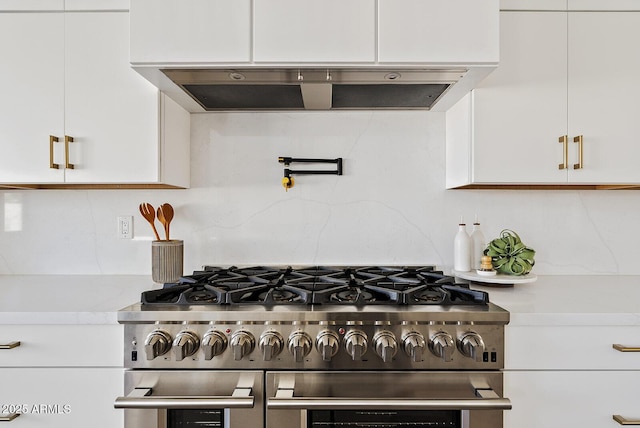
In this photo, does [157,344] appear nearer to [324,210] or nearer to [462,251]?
[324,210]

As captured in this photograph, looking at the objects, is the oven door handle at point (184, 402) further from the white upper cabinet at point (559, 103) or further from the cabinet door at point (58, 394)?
the white upper cabinet at point (559, 103)

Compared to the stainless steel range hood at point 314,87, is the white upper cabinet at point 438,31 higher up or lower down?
higher up

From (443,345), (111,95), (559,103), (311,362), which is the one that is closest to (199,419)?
(311,362)

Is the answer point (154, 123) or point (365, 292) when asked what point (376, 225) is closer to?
point (365, 292)

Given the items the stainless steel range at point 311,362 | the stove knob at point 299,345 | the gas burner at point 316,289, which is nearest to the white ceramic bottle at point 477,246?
the gas burner at point 316,289

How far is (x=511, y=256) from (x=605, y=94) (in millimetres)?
743

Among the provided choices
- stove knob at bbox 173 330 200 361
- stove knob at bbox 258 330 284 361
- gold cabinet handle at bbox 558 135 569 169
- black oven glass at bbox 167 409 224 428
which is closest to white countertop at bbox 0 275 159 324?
stove knob at bbox 173 330 200 361

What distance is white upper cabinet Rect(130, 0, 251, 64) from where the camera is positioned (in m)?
1.28

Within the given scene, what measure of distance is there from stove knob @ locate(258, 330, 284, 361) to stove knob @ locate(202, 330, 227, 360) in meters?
0.12

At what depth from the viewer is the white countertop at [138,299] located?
3.72 ft

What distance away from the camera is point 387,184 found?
5.89ft

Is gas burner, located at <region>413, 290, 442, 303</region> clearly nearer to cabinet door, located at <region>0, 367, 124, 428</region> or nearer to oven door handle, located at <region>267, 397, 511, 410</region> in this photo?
oven door handle, located at <region>267, 397, 511, 410</region>

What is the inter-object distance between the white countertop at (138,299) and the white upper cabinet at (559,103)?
444 millimetres

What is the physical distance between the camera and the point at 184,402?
104 centimetres
